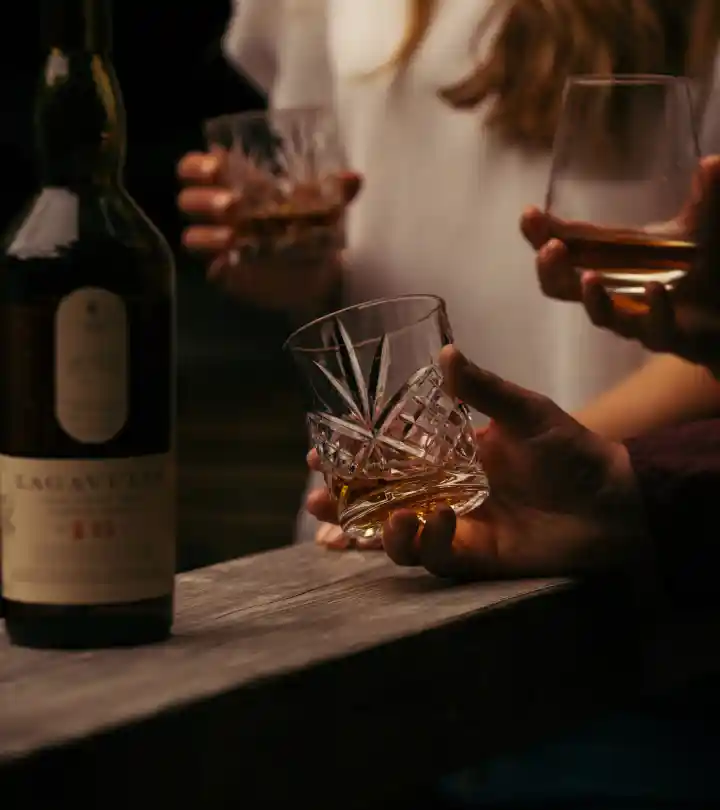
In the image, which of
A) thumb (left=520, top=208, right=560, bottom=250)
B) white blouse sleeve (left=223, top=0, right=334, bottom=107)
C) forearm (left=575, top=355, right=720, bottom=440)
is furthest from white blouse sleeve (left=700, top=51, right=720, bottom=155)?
white blouse sleeve (left=223, top=0, right=334, bottom=107)

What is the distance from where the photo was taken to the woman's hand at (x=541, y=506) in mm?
805

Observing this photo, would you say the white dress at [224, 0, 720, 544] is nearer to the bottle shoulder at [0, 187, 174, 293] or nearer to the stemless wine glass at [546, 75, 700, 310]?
the stemless wine glass at [546, 75, 700, 310]

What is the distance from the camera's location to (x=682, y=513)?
831 mm

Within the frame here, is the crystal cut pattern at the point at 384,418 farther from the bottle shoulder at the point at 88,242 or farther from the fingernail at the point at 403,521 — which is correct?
the bottle shoulder at the point at 88,242

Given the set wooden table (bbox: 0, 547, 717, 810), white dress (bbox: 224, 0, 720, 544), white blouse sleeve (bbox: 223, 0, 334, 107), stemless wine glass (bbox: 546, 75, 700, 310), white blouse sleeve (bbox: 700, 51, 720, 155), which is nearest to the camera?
wooden table (bbox: 0, 547, 717, 810)

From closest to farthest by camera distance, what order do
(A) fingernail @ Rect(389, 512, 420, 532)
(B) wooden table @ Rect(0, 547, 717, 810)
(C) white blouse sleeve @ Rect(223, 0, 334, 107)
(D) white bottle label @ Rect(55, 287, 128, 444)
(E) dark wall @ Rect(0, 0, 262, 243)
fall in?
1. (B) wooden table @ Rect(0, 547, 717, 810)
2. (D) white bottle label @ Rect(55, 287, 128, 444)
3. (A) fingernail @ Rect(389, 512, 420, 532)
4. (C) white blouse sleeve @ Rect(223, 0, 334, 107)
5. (E) dark wall @ Rect(0, 0, 262, 243)

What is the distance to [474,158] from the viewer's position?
57.9 inches

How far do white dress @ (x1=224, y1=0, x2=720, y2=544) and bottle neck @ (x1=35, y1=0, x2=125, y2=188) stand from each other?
0.83 meters

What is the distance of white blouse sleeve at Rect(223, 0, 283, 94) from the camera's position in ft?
5.70

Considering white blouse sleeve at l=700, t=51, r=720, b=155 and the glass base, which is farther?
white blouse sleeve at l=700, t=51, r=720, b=155

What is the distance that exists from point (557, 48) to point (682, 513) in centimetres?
70

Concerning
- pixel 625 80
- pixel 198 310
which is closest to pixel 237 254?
pixel 625 80

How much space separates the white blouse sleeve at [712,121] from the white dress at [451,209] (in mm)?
168

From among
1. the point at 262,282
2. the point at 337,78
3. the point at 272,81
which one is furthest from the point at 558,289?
the point at 272,81
